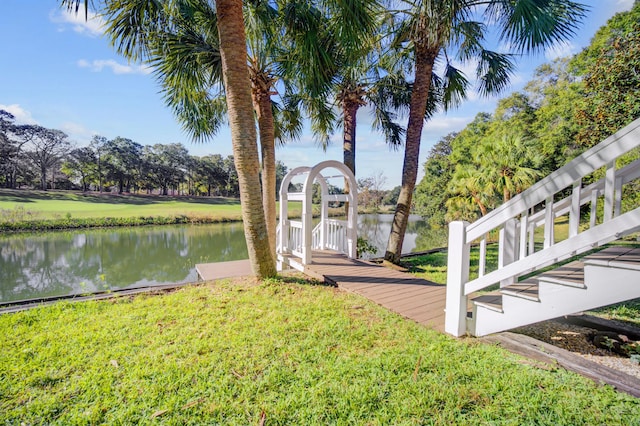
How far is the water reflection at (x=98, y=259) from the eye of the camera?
7.69 m

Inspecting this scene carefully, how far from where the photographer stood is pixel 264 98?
231 inches

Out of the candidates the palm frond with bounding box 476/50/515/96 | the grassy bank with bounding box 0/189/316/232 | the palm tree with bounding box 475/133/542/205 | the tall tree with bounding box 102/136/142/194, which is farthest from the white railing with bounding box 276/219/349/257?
the tall tree with bounding box 102/136/142/194

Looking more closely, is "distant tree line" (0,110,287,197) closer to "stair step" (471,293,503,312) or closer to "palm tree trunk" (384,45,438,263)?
"palm tree trunk" (384,45,438,263)

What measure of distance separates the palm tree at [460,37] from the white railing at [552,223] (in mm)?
3120

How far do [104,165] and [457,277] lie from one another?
44.5 meters

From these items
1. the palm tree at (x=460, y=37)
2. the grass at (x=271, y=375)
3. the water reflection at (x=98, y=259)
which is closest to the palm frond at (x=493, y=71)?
the palm tree at (x=460, y=37)

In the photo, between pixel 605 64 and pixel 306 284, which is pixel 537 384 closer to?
pixel 306 284

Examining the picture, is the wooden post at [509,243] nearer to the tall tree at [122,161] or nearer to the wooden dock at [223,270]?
the wooden dock at [223,270]

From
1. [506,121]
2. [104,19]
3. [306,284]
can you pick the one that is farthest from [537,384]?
[506,121]

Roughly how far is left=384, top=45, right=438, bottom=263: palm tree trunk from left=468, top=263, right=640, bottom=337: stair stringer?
3900 millimetres

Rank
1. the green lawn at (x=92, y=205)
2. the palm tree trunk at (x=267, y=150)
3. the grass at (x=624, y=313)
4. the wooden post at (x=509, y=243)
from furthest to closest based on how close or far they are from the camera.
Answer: the green lawn at (x=92, y=205) < the palm tree trunk at (x=267, y=150) < the grass at (x=624, y=313) < the wooden post at (x=509, y=243)

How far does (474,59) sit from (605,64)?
526 centimetres

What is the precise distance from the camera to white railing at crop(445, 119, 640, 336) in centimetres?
180

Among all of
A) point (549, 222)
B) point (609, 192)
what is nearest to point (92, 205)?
point (549, 222)
